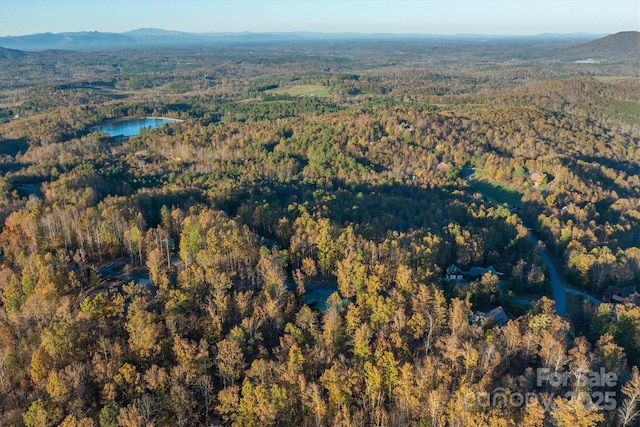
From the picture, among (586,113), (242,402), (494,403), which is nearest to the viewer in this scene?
(494,403)

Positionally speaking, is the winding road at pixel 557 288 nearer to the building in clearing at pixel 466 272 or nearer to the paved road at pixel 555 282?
the paved road at pixel 555 282

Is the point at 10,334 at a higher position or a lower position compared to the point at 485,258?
higher

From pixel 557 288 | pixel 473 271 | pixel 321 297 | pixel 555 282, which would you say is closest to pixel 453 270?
pixel 473 271

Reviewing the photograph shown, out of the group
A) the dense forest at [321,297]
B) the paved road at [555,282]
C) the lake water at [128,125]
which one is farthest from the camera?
the lake water at [128,125]

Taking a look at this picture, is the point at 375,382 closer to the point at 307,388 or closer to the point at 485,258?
the point at 307,388

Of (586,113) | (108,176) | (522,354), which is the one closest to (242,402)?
(522,354)

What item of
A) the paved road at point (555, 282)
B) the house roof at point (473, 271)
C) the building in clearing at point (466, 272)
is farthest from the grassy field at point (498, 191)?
the building in clearing at point (466, 272)

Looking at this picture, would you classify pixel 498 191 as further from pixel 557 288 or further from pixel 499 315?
pixel 499 315
